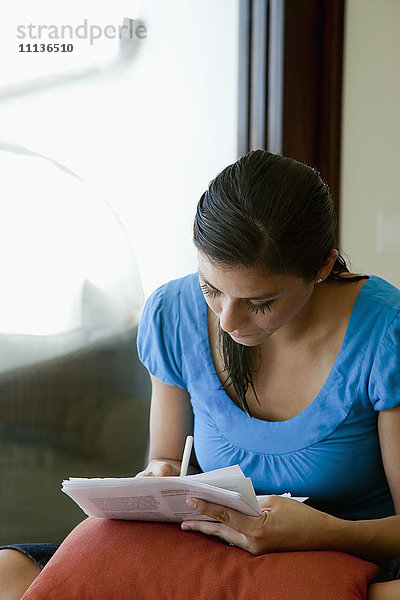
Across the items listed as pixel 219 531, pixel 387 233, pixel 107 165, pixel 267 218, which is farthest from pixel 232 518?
pixel 387 233

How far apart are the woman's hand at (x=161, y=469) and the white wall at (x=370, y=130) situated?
2.79 ft

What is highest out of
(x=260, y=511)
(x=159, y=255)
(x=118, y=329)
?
(x=159, y=255)

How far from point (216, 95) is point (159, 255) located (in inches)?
15.4

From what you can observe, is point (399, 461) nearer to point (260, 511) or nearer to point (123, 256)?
point (260, 511)

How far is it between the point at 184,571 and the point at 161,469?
24 centimetres

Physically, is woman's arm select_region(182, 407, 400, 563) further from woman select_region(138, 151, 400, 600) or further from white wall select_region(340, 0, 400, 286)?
white wall select_region(340, 0, 400, 286)

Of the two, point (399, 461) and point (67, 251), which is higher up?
point (67, 251)

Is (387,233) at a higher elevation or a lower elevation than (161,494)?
higher

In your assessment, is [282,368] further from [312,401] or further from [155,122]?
[155,122]

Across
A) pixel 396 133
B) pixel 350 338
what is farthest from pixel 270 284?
pixel 396 133

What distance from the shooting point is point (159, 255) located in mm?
1616

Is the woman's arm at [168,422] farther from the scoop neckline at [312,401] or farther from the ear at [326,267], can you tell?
the ear at [326,267]

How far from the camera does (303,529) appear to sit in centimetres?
107

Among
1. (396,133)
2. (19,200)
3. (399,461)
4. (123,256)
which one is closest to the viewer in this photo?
(399,461)
